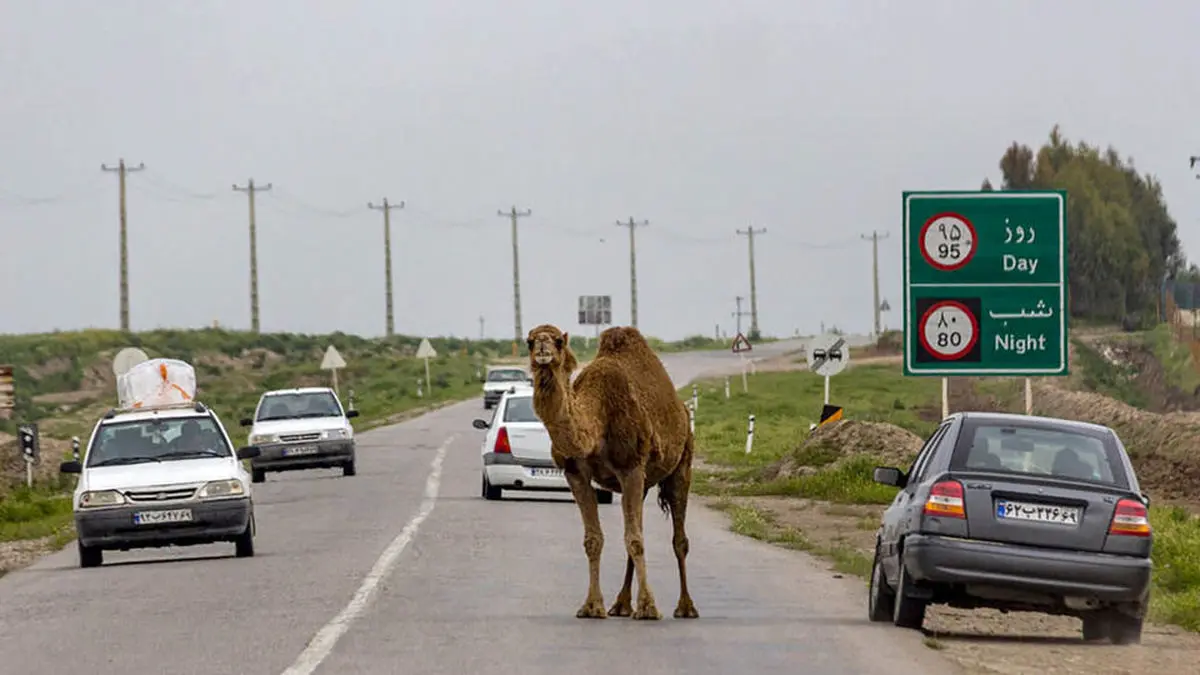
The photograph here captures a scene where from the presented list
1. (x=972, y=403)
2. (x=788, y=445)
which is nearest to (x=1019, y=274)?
Result: (x=788, y=445)

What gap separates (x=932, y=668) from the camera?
1357 cm

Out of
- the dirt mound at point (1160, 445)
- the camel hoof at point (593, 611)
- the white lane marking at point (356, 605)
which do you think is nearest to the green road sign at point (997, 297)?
the white lane marking at point (356, 605)

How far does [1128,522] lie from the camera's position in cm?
1488

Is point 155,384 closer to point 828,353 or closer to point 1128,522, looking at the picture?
point 828,353

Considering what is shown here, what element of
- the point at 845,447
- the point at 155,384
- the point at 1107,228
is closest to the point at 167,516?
the point at 155,384

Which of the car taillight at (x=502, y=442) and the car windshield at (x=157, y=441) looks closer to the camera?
the car windshield at (x=157, y=441)

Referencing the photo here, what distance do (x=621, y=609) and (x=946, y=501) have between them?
2.75 m

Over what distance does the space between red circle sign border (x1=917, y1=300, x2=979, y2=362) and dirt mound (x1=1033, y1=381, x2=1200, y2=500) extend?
24.2 ft

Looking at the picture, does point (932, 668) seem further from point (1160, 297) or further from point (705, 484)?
point (1160, 297)

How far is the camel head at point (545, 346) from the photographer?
1460cm

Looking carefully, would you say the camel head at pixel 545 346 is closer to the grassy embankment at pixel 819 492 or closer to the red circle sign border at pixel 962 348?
the grassy embankment at pixel 819 492

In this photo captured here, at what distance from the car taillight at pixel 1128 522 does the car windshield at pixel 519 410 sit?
1742 centimetres

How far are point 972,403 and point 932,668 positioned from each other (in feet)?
162

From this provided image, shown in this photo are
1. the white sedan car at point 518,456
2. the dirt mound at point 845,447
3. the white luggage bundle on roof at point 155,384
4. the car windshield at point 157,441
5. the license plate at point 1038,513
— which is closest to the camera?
the license plate at point 1038,513
